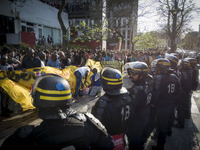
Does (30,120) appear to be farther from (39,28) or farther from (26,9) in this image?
(39,28)

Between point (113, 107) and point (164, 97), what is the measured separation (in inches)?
64.9

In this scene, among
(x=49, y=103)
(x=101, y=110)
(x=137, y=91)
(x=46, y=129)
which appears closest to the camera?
(x=46, y=129)

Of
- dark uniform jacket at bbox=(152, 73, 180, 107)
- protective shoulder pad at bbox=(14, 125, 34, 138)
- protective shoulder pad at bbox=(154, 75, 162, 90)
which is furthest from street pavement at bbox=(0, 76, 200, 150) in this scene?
protective shoulder pad at bbox=(14, 125, 34, 138)

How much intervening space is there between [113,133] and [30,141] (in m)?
1.22

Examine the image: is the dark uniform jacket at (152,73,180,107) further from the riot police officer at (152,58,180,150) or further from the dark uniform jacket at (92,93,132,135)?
the dark uniform jacket at (92,93,132,135)

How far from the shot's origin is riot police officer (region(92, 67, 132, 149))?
1.99 metres

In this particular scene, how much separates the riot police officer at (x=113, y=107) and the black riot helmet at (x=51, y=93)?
64 centimetres

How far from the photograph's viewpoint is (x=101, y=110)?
1948mm

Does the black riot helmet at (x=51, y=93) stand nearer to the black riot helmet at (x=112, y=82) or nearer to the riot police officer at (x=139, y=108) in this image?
the black riot helmet at (x=112, y=82)

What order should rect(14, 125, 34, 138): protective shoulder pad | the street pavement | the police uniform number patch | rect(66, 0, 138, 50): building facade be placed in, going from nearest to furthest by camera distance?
rect(14, 125, 34, 138): protective shoulder pad
the police uniform number patch
the street pavement
rect(66, 0, 138, 50): building facade

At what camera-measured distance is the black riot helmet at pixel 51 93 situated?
1.37 meters

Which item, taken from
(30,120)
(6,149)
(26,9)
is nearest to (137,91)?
(6,149)

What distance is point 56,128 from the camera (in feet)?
4.11

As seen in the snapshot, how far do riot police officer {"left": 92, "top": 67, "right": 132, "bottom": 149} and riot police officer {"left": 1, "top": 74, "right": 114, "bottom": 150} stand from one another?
0.48 metres
